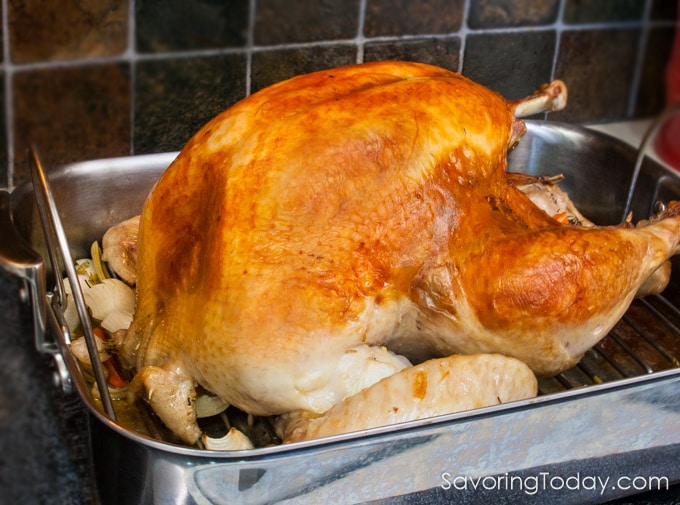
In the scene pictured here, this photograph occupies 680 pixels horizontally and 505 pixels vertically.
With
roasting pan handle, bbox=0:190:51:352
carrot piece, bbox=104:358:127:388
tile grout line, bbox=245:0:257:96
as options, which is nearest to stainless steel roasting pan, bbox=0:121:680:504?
roasting pan handle, bbox=0:190:51:352

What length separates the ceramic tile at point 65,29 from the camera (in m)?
1.92

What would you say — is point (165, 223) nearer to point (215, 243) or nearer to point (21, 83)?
point (215, 243)

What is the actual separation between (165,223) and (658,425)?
0.77 m

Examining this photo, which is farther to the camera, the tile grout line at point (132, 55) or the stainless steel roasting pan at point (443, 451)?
the tile grout line at point (132, 55)

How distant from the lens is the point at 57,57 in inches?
78.9

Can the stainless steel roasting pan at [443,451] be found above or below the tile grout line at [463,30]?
below

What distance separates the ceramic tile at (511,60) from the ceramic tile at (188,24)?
0.68 metres

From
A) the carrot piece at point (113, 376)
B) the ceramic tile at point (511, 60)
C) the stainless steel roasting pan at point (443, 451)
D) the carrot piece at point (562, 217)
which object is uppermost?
the ceramic tile at point (511, 60)

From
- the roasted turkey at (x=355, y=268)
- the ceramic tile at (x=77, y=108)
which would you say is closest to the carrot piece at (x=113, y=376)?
the roasted turkey at (x=355, y=268)

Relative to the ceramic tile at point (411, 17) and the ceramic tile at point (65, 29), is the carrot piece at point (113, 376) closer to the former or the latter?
the ceramic tile at point (65, 29)

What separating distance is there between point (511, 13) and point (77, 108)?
1205mm

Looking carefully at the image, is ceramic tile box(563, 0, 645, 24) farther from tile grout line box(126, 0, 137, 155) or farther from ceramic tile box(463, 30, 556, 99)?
tile grout line box(126, 0, 137, 155)

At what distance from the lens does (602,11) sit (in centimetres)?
269

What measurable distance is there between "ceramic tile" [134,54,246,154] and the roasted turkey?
0.75m
